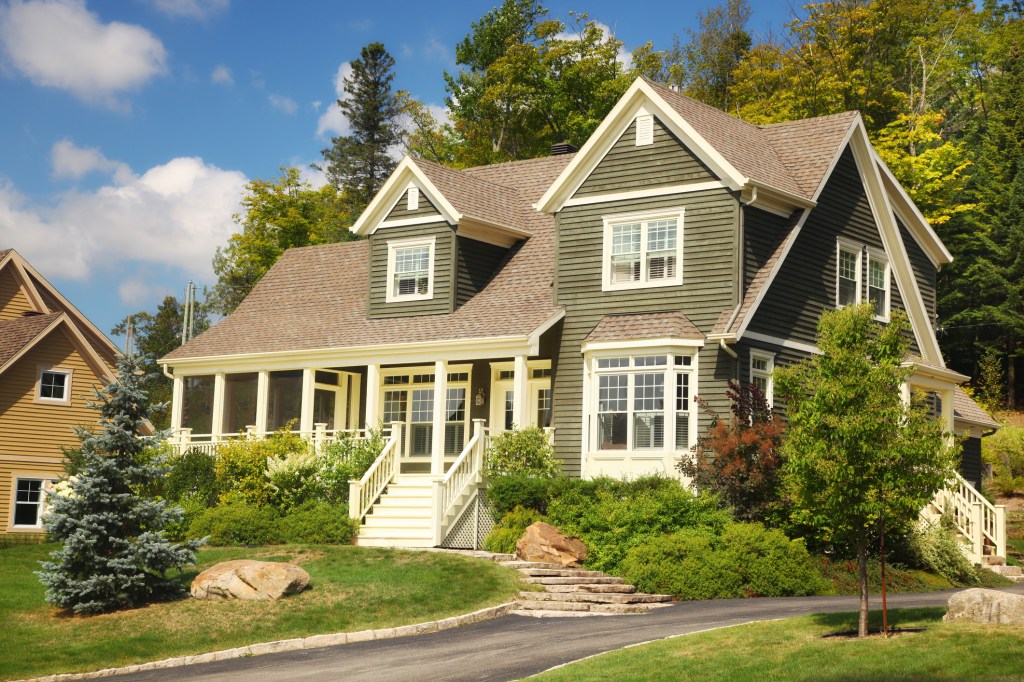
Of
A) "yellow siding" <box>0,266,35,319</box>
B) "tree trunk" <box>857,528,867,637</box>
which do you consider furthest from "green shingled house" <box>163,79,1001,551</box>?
"tree trunk" <box>857,528,867,637</box>

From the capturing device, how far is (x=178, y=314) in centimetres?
7200

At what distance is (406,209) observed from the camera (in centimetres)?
3088

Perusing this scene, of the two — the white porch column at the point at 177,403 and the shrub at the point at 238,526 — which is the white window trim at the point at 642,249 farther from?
the white porch column at the point at 177,403

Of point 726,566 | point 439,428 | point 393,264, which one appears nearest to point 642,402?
point 439,428

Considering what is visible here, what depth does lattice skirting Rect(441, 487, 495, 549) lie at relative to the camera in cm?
2561

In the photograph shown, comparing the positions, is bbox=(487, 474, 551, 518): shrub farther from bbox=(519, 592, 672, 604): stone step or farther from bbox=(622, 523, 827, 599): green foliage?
bbox=(519, 592, 672, 604): stone step

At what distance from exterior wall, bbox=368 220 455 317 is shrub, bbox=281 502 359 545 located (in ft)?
20.1

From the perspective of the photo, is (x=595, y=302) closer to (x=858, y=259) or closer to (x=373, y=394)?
(x=373, y=394)

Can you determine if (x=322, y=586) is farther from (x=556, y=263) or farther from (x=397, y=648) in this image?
(x=556, y=263)

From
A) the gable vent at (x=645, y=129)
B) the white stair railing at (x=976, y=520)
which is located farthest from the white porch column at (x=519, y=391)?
the white stair railing at (x=976, y=520)

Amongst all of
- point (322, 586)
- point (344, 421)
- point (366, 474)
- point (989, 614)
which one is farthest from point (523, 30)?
point (989, 614)

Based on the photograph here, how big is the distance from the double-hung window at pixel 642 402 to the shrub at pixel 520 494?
163 centimetres

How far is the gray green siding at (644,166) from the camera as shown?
86.0ft

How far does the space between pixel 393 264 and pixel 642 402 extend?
8655mm
